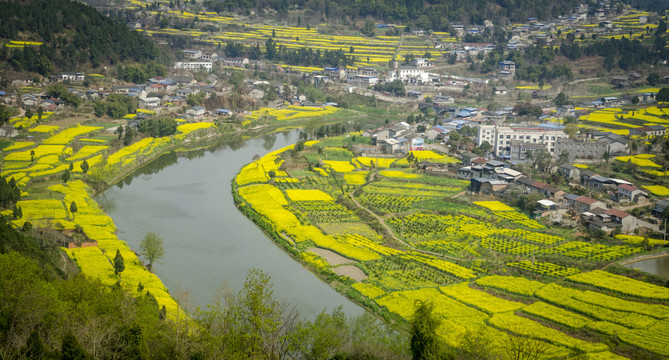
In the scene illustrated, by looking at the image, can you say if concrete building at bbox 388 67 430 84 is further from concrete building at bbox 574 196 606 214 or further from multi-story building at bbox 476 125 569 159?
concrete building at bbox 574 196 606 214

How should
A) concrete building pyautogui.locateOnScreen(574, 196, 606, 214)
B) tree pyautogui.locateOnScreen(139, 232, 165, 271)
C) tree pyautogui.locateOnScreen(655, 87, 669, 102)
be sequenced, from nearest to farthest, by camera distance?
tree pyautogui.locateOnScreen(139, 232, 165, 271) < concrete building pyautogui.locateOnScreen(574, 196, 606, 214) < tree pyautogui.locateOnScreen(655, 87, 669, 102)

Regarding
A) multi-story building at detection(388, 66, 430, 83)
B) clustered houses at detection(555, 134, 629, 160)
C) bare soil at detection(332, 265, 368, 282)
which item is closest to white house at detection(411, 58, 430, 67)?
multi-story building at detection(388, 66, 430, 83)

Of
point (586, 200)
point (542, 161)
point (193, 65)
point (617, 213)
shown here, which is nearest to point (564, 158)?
point (542, 161)

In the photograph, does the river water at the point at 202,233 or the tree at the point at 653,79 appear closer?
the river water at the point at 202,233

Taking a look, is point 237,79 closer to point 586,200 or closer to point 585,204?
point 586,200

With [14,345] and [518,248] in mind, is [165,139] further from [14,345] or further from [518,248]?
[14,345]

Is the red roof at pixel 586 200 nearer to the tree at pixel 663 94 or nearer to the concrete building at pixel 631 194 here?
the concrete building at pixel 631 194

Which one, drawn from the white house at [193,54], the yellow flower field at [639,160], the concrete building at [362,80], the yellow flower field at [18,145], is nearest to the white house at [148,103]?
the yellow flower field at [18,145]
